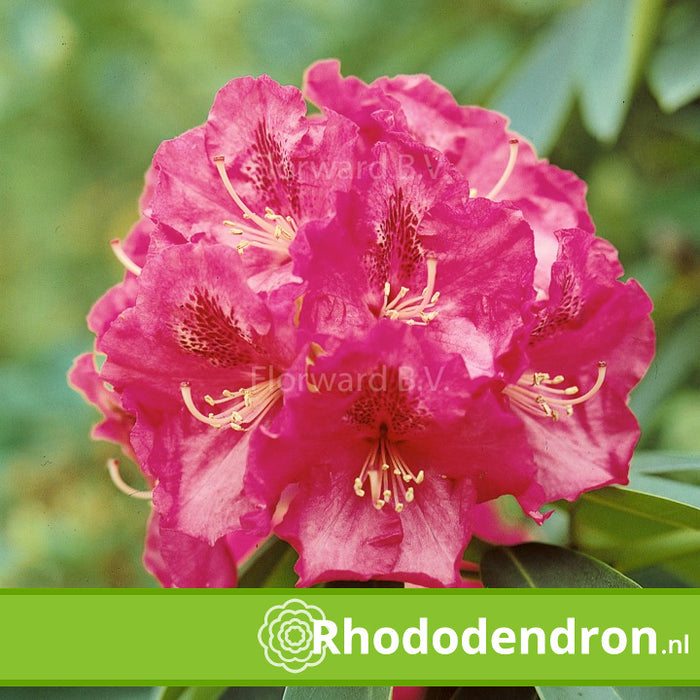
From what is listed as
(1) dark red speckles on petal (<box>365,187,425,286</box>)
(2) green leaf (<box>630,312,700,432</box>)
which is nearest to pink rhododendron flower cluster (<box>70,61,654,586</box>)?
(1) dark red speckles on petal (<box>365,187,425,286</box>)

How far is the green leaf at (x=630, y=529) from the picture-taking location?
31.2 inches

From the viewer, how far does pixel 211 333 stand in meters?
0.65

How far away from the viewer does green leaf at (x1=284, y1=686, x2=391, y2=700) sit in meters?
0.71

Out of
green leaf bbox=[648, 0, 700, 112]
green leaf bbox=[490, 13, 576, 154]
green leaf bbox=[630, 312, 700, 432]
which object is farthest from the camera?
green leaf bbox=[630, 312, 700, 432]

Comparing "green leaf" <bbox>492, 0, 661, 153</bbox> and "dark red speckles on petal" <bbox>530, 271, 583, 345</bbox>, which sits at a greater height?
"green leaf" <bbox>492, 0, 661, 153</bbox>

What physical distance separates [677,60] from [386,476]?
0.63 meters

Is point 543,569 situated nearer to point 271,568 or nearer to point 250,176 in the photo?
point 271,568

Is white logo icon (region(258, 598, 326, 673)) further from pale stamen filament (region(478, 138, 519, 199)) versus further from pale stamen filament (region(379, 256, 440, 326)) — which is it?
pale stamen filament (region(478, 138, 519, 199))

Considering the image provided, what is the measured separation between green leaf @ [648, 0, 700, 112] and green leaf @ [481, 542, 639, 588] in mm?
490

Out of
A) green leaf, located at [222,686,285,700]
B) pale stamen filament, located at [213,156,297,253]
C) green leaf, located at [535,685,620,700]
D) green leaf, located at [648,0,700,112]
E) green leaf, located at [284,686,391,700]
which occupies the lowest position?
green leaf, located at [284,686,391,700]

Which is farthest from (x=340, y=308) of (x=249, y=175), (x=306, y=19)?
(x=306, y=19)

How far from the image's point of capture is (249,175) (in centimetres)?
73

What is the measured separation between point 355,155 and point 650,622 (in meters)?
0.47

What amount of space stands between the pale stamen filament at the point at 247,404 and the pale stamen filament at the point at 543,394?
0.61ft
